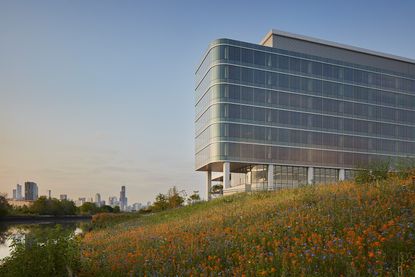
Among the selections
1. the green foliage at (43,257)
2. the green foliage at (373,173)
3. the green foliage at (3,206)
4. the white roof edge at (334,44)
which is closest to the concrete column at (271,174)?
the white roof edge at (334,44)

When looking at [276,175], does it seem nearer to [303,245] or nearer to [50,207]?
[303,245]

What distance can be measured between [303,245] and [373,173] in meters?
10.2

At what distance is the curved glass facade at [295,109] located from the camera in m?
57.8

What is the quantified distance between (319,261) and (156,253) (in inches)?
184

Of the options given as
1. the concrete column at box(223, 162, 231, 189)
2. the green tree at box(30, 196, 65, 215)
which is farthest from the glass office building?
the green tree at box(30, 196, 65, 215)

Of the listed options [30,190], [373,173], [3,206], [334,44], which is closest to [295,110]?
[334,44]

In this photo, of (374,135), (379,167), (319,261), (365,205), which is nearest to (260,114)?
(374,135)

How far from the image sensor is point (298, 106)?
63.4 metres

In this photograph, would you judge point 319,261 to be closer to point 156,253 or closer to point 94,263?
point 156,253

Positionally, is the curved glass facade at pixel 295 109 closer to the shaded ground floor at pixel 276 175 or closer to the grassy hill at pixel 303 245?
the shaded ground floor at pixel 276 175

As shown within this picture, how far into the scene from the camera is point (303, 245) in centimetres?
888

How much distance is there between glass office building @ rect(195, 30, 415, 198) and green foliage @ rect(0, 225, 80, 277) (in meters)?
47.3

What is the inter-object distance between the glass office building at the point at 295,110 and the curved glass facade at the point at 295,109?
0.52 ft

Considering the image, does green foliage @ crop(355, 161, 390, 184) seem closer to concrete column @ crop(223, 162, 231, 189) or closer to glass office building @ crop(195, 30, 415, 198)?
glass office building @ crop(195, 30, 415, 198)
